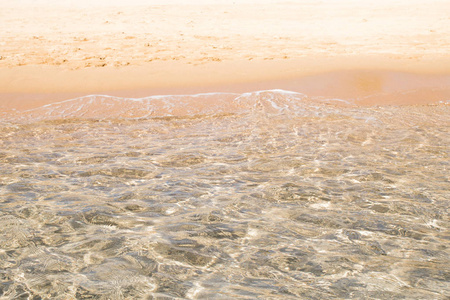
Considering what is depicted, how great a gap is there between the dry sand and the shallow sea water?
260cm

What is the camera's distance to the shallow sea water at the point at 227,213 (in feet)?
7.28

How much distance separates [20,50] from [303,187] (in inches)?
358

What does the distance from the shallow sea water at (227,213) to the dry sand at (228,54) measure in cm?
260

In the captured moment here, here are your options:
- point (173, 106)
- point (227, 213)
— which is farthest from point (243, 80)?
point (227, 213)

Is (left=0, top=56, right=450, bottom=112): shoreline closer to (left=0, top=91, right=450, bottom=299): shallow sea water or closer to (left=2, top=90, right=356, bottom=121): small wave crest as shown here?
(left=2, top=90, right=356, bottom=121): small wave crest

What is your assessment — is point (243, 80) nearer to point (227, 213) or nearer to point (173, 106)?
point (173, 106)

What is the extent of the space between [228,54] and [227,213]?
25.1 ft

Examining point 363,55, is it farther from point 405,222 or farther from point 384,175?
point 405,222

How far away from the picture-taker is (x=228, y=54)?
33.7 feet

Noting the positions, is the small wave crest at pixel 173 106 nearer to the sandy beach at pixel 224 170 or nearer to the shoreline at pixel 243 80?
the sandy beach at pixel 224 170

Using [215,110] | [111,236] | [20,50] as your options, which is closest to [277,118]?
[215,110]

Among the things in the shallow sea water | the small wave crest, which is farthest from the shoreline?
the shallow sea water

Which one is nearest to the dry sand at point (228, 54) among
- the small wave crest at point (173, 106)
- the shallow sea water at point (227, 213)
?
the small wave crest at point (173, 106)

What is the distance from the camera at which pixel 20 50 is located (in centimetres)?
1048
